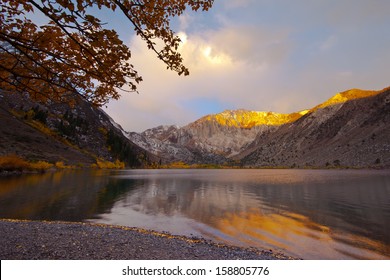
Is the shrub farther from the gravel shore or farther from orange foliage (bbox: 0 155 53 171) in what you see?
the gravel shore

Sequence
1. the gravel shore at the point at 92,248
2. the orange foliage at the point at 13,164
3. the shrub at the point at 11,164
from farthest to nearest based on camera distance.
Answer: the orange foliage at the point at 13,164
the shrub at the point at 11,164
the gravel shore at the point at 92,248

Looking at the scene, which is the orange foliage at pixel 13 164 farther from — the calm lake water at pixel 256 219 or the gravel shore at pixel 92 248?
the gravel shore at pixel 92 248

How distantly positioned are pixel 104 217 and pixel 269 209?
20384mm

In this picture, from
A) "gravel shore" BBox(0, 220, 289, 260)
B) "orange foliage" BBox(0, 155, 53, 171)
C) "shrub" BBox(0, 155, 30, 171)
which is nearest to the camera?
"gravel shore" BBox(0, 220, 289, 260)

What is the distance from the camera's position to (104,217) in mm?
30203

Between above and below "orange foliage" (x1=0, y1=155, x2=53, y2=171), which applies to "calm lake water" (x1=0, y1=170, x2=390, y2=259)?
below

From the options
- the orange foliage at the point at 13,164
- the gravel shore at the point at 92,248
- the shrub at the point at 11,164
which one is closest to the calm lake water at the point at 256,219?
the gravel shore at the point at 92,248

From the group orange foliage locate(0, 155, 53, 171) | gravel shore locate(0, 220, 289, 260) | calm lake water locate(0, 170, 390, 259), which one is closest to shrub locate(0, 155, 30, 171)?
orange foliage locate(0, 155, 53, 171)

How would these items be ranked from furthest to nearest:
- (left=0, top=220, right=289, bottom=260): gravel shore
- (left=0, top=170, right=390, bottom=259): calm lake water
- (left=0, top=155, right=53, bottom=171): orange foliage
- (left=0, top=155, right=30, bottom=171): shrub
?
(left=0, top=155, right=53, bottom=171): orange foliage < (left=0, top=155, right=30, bottom=171): shrub < (left=0, top=170, right=390, bottom=259): calm lake water < (left=0, top=220, right=289, bottom=260): gravel shore

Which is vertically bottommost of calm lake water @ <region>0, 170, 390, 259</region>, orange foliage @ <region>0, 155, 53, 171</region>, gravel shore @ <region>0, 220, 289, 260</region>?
calm lake water @ <region>0, 170, 390, 259</region>

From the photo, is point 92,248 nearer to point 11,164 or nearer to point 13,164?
point 11,164

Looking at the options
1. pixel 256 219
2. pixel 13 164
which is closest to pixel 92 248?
pixel 256 219

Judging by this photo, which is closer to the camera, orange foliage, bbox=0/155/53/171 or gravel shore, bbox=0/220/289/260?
gravel shore, bbox=0/220/289/260
